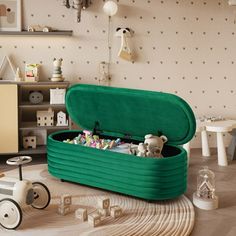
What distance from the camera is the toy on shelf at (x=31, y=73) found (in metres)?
3.87

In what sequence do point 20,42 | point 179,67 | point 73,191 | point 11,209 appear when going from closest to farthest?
point 11,209 → point 73,191 → point 20,42 → point 179,67

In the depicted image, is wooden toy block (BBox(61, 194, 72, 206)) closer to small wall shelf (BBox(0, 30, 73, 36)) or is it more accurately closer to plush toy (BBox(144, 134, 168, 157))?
plush toy (BBox(144, 134, 168, 157))

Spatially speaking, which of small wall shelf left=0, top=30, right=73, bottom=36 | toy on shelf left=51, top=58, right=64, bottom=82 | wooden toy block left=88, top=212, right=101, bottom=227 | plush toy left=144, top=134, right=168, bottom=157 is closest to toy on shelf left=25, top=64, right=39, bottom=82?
toy on shelf left=51, top=58, right=64, bottom=82

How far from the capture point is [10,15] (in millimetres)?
3928

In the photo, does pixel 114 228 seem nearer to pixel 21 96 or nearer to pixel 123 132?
pixel 123 132

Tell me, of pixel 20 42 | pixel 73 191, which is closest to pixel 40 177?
pixel 73 191

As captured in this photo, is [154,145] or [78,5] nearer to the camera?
[154,145]

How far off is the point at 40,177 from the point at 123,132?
82cm

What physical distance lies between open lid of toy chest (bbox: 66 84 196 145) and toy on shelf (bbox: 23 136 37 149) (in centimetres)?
77

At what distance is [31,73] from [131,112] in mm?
1374

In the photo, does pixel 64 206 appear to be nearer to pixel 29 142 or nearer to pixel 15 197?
pixel 15 197

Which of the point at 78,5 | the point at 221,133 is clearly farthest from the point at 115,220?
the point at 78,5

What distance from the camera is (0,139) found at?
3740 mm

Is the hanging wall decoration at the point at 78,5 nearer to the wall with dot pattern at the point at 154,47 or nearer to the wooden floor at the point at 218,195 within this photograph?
the wall with dot pattern at the point at 154,47
